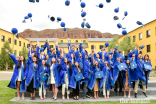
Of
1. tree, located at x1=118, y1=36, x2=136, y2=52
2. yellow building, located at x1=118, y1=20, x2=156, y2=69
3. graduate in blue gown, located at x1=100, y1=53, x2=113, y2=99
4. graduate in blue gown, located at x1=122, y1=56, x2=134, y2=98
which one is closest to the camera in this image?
graduate in blue gown, located at x1=100, y1=53, x2=113, y2=99

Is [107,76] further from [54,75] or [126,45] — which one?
[126,45]

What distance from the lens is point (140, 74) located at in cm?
618

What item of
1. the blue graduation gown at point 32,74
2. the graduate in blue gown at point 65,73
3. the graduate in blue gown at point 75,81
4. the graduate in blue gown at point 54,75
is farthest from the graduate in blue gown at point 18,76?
the graduate in blue gown at point 75,81

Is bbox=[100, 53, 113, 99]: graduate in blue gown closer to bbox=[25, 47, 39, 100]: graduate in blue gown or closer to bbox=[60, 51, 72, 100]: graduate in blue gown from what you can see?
bbox=[60, 51, 72, 100]: graduate in blue gown

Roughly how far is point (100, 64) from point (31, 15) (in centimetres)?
483

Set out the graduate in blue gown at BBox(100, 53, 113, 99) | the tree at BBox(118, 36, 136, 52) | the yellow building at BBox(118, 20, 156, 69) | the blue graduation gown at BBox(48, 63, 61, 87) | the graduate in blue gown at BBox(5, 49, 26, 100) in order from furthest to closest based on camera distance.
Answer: the tree at BBox(118, 36, 136, 52) → the yellow building at BBox(118, 20, 156, 69) → the graduate in blue gown at BBox(100, 53, 113, 99) → the blue graduation gown at BBox(48, 63, 61, 87) → the graduate in blue gown at BBox(5, 49, 26, 100)

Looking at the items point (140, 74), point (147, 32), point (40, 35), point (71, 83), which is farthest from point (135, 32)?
point (40, 35)

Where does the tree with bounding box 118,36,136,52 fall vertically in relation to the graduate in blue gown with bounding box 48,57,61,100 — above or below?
above

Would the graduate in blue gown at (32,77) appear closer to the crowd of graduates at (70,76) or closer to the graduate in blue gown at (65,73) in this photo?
the crowd of graduates at (70,76)

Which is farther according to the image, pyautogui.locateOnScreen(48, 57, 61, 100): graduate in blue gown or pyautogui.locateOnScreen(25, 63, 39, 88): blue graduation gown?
pyautogui.locateOnScreen(48, 57, 61, 100): graduate in blue gown

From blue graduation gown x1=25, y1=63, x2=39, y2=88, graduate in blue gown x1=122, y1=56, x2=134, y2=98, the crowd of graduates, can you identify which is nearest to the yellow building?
the crowd of graduates

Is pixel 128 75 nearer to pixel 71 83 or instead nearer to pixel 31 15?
pixel 71 83

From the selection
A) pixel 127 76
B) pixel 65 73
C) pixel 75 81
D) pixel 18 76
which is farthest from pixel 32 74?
pixel 127 76

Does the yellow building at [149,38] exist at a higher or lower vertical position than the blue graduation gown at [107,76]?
higher
